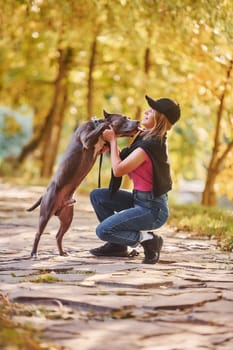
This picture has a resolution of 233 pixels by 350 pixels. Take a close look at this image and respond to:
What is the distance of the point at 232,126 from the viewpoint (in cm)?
1511

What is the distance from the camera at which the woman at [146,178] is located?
7.26 meters

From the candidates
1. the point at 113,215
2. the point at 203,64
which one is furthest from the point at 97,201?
the point at 203,64

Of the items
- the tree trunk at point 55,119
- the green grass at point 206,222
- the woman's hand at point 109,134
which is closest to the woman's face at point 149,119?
the woman's hand at point 109,134

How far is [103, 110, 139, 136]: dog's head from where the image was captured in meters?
7.32

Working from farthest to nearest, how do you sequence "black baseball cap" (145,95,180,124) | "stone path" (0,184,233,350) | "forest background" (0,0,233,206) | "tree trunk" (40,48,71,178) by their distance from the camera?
1. "tree trunk" (40,48,71,178)
2. "forest background" (0,0,233,206)
3. "black baseball cap" (145,95,180,124)
4. "stone path" (0,184,233,350)

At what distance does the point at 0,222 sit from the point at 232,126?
5298 millimetres

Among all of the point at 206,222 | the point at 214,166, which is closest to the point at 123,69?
the point at 214,166

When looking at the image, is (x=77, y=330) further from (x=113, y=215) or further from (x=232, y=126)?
(x=232, y=126)

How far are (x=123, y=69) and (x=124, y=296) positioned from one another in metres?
15.9

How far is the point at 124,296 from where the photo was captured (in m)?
5.60

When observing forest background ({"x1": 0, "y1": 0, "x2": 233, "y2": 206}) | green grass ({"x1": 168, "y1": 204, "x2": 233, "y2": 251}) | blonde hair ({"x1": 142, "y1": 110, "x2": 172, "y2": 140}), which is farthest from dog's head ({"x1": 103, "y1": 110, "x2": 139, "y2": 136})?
forest background ({"x1": 0, "y1": 0, "x2": 233, "y2": 206})

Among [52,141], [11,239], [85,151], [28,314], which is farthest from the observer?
[52,141]

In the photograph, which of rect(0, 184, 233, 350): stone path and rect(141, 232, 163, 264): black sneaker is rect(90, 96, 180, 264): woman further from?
rect(0, 184, 233, 350): stone path

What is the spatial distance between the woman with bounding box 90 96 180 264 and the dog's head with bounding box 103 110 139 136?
0.23 feet
